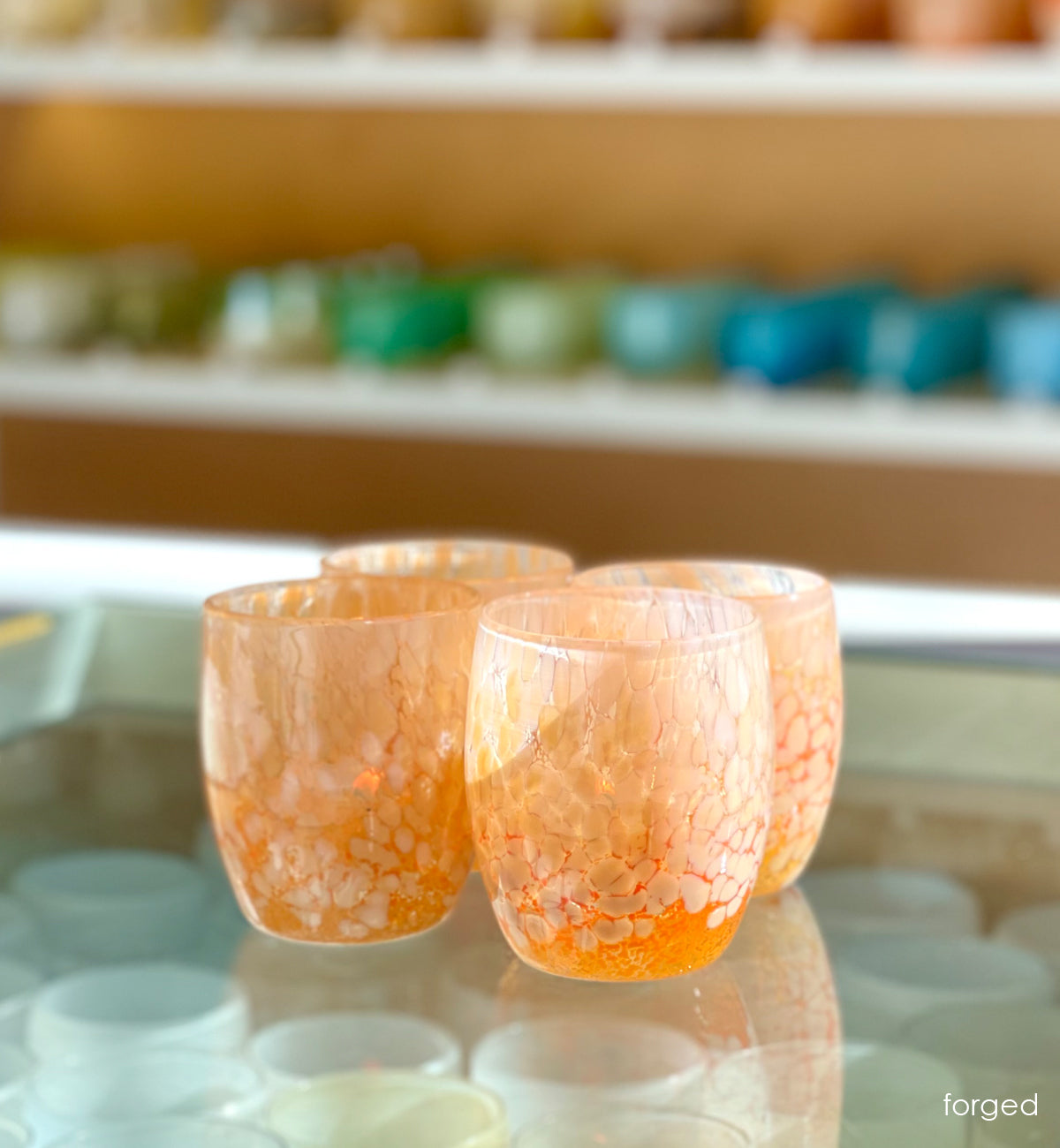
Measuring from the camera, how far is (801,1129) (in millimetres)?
339

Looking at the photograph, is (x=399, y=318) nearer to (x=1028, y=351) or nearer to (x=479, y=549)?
(x=1028, y=351)

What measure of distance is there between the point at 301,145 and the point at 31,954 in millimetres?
1578

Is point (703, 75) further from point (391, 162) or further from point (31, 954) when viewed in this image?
point (31, 954)

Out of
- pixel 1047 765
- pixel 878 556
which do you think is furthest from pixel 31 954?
pixel 878 556

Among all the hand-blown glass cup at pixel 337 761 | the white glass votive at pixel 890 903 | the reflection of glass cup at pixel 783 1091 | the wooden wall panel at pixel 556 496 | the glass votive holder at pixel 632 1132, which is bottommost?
the wooden wall panel at pixel 556 496

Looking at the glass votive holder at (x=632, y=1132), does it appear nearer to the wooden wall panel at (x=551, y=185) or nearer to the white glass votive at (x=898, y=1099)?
A: the white glass votive at (x=898, y=1099)

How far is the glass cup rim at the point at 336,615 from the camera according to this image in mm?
368

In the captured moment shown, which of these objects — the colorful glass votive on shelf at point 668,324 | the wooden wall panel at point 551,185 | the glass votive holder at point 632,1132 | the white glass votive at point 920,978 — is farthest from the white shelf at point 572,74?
the glass votive holder at point 632,1132

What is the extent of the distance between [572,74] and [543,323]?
0.23 metres

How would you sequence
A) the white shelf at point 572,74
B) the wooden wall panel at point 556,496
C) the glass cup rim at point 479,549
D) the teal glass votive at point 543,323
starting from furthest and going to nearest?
the wooden wall panel at point 556,496 < the teal glass votive at point 543,323 < the white shelf at point 572,74 < the glass cup rim at point 479,549

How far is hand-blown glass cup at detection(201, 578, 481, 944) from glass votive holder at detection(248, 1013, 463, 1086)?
0.07ft

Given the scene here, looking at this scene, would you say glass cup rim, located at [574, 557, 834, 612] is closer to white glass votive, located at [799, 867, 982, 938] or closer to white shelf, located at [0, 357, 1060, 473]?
white glass votive, located at [799, 867, 982, 938]

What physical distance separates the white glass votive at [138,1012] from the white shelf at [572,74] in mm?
1181

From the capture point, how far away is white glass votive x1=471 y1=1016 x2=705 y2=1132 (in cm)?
35
